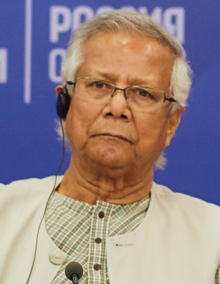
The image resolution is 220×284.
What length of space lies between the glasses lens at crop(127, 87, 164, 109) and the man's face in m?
0.02

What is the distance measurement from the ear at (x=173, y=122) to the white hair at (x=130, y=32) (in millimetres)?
28

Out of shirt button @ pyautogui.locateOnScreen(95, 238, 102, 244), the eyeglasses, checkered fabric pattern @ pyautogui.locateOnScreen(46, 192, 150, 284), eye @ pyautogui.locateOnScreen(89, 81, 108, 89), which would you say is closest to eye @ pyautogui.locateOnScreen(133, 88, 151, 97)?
the eyeglasses

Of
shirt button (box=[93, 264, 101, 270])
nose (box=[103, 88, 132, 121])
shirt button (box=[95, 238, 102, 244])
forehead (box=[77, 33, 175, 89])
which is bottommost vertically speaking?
shirt button (box=[93, 264, 101, 270])

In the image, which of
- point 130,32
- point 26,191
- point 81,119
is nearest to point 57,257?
point 26,191

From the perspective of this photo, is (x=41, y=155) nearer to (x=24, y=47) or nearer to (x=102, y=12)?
(x=24, y=47)

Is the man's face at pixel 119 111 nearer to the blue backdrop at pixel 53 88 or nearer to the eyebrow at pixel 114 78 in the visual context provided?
the eyebrow at pixel 114 78

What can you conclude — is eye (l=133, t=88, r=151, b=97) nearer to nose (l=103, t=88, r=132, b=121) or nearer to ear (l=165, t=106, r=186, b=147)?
nose (l=103, t=88, r=132, b=121)

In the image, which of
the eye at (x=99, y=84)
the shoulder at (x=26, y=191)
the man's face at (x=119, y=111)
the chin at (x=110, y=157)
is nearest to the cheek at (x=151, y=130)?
the man's face at (x=119, y=111)

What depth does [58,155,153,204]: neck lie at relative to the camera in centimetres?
162

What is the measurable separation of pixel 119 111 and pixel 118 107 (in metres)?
0.02

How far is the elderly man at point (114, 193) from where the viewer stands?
144cm

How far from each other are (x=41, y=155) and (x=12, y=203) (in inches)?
13.1

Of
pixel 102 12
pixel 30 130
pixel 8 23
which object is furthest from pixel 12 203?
pixel 102 12

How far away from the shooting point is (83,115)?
5.07ft
